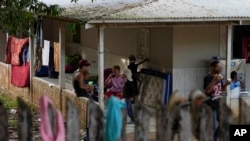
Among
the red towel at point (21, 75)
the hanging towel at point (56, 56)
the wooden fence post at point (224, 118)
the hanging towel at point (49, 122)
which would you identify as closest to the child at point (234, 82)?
the hanging towel at point (56, 56)

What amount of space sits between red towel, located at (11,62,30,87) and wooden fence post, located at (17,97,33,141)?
12.1 m

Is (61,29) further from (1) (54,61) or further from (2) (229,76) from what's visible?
(2) (229,76)

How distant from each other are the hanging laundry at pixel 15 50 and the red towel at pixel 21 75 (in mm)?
205

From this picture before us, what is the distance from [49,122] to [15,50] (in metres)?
13.0

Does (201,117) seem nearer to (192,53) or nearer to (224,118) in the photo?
(224,118)

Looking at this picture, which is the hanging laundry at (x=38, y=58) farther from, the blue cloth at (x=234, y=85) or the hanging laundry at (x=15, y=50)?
the blue cloth at (x=234, y=85)

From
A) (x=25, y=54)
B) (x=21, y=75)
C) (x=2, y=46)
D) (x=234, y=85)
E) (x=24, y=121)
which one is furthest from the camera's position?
(x=2, y=46)

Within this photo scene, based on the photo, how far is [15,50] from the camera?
16094mm

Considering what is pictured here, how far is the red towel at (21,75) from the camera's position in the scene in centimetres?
1539

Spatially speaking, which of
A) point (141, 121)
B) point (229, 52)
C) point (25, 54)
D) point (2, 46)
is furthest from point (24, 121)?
point (2, 46)

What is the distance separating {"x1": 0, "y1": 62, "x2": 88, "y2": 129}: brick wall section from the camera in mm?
11688

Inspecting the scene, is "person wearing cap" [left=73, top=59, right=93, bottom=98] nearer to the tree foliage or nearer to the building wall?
the tree foliage

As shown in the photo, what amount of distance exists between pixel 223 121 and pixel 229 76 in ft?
25.8

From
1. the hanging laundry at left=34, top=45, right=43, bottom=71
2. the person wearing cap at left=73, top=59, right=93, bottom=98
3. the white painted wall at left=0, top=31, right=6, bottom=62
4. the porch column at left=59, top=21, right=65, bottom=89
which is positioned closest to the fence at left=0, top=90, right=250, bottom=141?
the person wearing cap at left=73, top=59, right=93, bottom=98
